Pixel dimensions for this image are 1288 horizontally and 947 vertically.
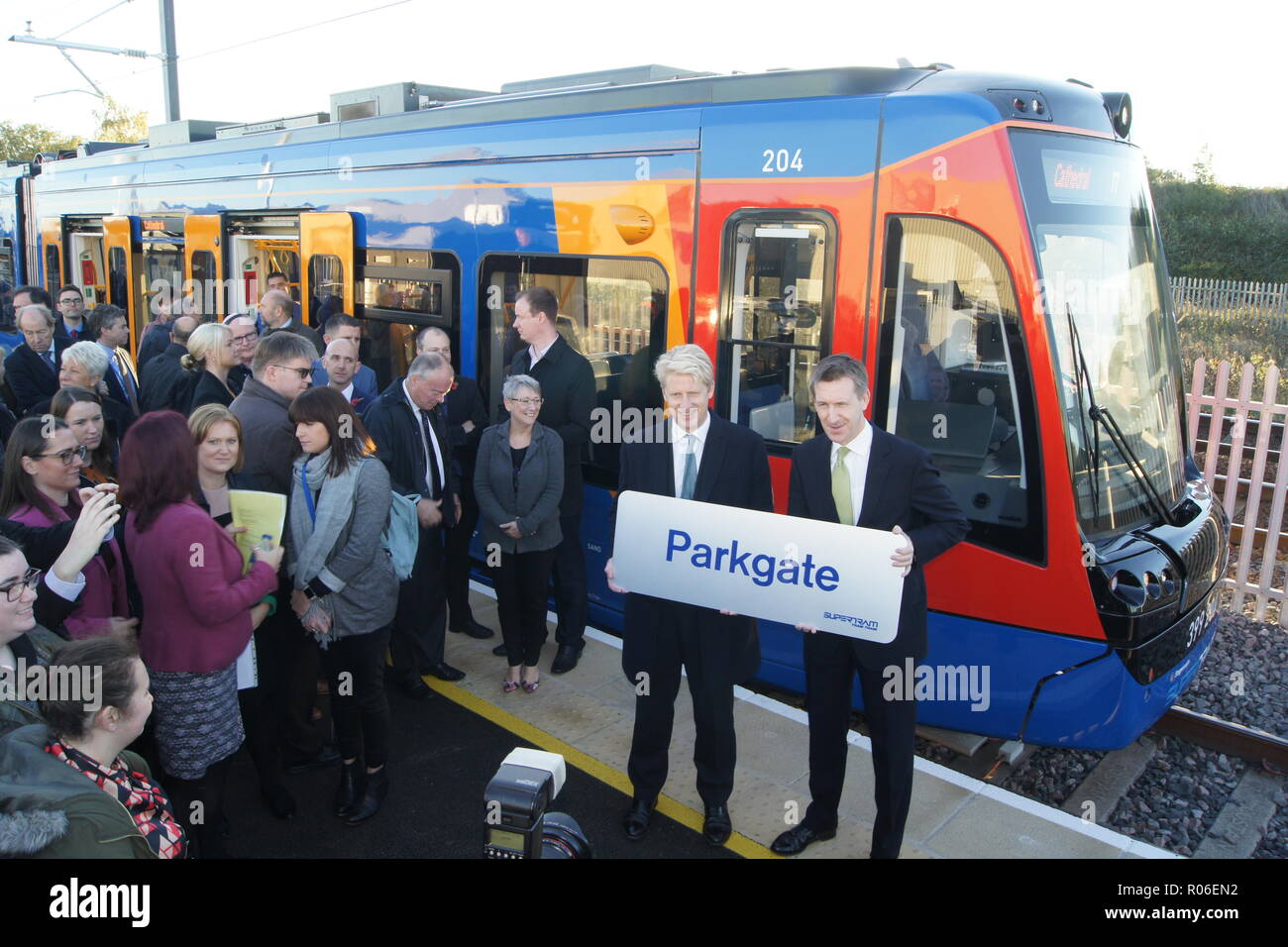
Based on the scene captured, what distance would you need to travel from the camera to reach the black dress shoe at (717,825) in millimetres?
3850

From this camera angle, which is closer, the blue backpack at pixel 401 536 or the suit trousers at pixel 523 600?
the blue backpack at pixel 401 536

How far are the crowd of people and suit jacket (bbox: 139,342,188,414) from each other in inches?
29.2

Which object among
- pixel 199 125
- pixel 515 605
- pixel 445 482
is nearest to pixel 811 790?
pixel 515 605

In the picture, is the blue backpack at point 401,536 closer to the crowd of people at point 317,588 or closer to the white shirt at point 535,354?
the crowd of people at point 317,588

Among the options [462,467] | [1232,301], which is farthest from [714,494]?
[1232,301]

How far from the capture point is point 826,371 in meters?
3.38

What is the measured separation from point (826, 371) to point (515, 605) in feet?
7.96

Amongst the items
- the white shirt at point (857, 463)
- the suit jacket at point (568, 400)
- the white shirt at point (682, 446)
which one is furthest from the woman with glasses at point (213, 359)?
the white shirt at point (857, 463)

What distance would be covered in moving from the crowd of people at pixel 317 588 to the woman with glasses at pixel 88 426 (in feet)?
0.04

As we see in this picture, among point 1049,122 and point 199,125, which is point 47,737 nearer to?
point 1049,122

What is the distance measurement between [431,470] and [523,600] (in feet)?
2.79

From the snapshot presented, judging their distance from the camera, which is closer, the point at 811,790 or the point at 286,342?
the point at 811,790

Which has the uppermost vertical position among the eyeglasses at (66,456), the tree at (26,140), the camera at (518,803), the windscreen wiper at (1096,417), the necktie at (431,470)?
the tree at (26,140)

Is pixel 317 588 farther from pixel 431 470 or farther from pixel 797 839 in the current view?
pixel 797 839
